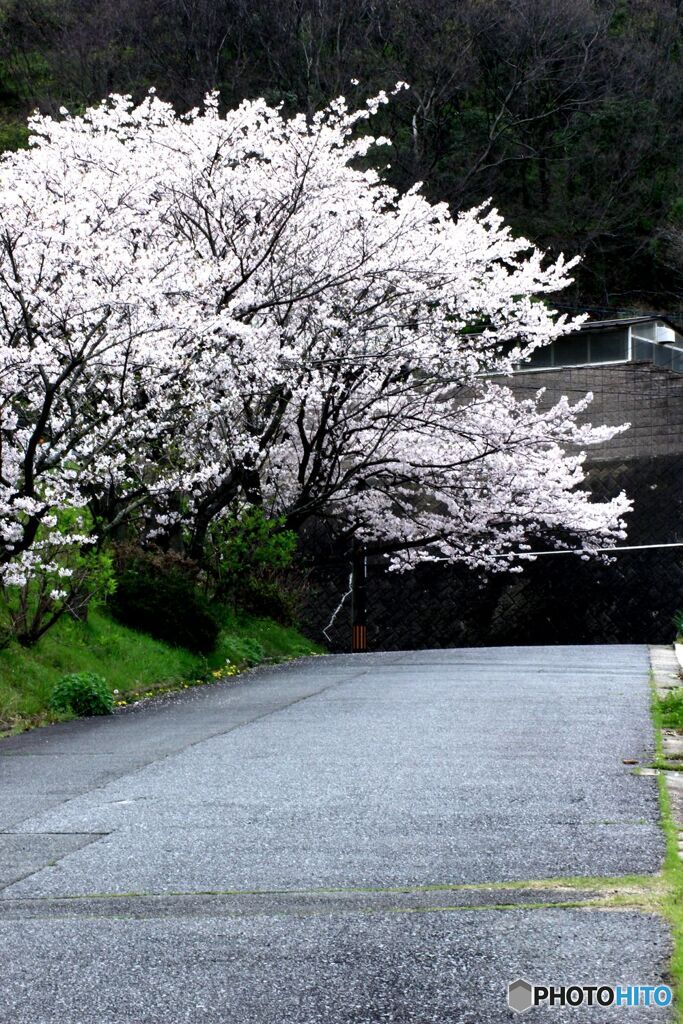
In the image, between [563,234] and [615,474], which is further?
[563,234]

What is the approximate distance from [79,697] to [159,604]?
423cm

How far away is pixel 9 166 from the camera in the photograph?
18.7 metres

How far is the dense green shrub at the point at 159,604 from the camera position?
1677cm

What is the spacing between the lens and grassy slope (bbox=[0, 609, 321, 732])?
12.4m

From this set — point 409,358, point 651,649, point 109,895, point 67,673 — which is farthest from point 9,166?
point 109,895

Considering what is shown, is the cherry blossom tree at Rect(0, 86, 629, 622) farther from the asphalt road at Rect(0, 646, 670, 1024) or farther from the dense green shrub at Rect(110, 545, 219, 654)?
the asphalt road at Rect(0, 646, 670, 1024)

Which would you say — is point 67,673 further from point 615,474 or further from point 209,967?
point 615,474

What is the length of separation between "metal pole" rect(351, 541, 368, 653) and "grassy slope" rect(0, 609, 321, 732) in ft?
28.4

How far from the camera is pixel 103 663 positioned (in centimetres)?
1480

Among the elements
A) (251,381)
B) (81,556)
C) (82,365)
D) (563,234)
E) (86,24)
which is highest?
Answer: (86,24)

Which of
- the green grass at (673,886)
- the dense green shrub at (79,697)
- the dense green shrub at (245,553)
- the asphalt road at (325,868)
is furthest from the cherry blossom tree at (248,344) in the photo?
the green grass at (673,886)

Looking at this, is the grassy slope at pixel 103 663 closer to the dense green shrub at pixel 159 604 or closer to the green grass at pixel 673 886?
the dense green shrub at pixel 159 604

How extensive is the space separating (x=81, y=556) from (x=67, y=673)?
1.40m

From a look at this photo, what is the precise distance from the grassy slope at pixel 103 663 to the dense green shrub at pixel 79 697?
16cm
